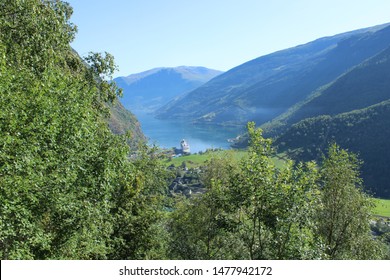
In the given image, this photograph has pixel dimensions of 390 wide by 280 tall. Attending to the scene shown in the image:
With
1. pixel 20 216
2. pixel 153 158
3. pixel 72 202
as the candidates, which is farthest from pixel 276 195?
pixel 153 158

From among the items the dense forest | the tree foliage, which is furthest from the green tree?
the tree foliage

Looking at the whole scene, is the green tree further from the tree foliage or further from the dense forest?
the tree foliage

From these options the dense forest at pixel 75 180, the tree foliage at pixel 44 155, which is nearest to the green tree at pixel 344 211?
the dense forest at pixel 75 180

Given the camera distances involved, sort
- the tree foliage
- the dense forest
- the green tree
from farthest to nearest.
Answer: the green tree < the dense forest < the tree foliage

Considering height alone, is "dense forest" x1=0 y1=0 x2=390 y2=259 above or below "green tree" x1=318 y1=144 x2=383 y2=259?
above

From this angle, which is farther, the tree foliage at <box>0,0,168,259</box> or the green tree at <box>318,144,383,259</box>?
the green tree at <box>318,144,383,259</box>

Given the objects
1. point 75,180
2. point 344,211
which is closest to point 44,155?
point 75,180

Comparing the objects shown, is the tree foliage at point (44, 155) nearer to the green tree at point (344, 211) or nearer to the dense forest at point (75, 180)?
the dense forest at point (75, 180)

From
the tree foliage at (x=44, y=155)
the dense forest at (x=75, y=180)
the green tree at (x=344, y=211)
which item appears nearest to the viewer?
the tree foliage at (x=44, y=155)

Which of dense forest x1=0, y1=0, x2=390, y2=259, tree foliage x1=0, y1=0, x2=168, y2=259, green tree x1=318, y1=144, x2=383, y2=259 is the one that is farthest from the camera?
green tree x1=318, y1=144, x2=383, y2=259
